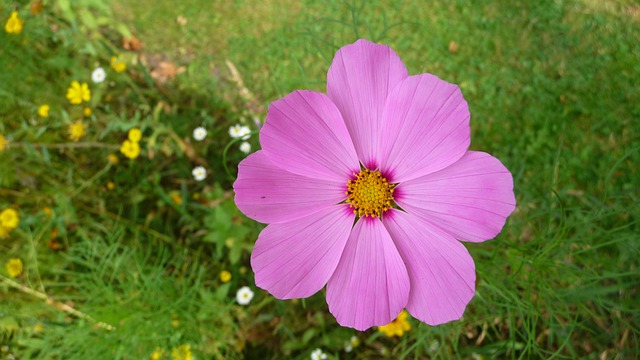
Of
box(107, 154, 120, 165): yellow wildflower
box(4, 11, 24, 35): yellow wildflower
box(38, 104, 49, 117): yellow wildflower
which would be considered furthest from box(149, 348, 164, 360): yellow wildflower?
box(4, 11, 24, 35): yellow wildflower

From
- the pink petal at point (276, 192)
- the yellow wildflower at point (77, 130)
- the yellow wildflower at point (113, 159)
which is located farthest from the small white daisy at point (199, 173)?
the pink petal at point (276, 192)

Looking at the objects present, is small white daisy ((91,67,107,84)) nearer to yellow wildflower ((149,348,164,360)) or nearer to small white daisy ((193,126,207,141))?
small white daisy ((193,126,207,141))

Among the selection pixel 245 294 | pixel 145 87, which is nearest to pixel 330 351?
pixel 245 294

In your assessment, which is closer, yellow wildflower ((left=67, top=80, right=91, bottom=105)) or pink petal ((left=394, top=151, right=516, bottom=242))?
pink petal ((left=394, top=151, right=516, bottom=242))

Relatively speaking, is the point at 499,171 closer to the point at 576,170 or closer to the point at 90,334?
the point at 576,170

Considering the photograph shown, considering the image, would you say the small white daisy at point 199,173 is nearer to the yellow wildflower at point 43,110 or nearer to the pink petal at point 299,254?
the yellow wildflower at point 43,110

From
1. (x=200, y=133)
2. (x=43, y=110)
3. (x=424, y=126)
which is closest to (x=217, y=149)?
(x=200, y=133)
